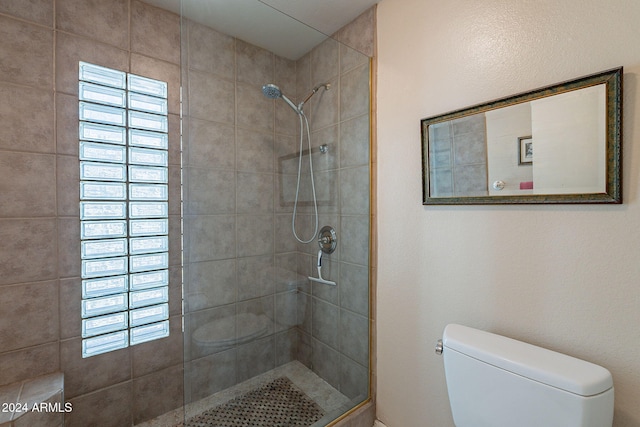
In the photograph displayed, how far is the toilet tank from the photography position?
729mm

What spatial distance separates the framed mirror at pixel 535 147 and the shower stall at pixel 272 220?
1.60 feet

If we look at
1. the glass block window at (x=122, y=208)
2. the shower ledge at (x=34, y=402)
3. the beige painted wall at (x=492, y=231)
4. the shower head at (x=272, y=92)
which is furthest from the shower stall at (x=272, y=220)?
the shower ledge at (x=34, y=402)

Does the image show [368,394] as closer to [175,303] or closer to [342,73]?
[175,303]

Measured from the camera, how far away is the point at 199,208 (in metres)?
1.26

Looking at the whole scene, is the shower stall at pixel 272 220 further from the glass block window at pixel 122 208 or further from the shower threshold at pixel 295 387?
the glass block window at pixel 122 208

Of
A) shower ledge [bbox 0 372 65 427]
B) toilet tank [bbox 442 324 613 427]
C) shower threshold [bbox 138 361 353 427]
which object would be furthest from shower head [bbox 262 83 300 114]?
shower ledge [bbox 0 372 65 427]

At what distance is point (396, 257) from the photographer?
1417mm

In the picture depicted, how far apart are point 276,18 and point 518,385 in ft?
5.99

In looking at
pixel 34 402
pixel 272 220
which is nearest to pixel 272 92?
pixel 272 220

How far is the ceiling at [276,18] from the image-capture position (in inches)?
47.9

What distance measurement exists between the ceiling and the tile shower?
52mm

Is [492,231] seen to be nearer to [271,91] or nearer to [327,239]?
[327,239]

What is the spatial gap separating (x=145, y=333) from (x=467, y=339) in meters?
1.67

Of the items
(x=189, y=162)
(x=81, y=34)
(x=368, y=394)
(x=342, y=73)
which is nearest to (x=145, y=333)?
(x=189, y=162)
